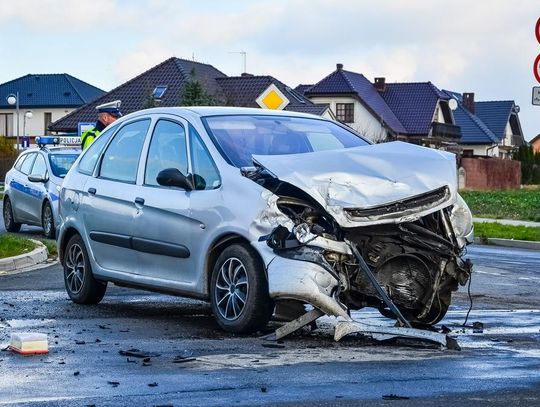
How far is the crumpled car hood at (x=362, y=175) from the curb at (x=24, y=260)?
260 inches

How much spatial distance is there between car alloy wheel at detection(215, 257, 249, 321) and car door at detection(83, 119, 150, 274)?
1252 millimetres

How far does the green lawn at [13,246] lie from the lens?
51.3 ft

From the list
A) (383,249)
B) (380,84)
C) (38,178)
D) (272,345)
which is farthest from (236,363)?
(380,84)

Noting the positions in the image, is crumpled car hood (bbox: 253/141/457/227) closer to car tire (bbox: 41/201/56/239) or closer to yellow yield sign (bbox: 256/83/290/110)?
yellow yield sign (bbox: 256/83/290/110)

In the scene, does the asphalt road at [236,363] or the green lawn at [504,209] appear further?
the green lawn at [504,209]

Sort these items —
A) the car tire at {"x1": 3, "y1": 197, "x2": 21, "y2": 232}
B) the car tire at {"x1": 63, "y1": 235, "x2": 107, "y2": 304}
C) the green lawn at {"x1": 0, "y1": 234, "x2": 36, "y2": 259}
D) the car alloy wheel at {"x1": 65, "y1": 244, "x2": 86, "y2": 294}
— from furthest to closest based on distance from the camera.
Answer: the car tire at {"x1": 3, "y1": 197, "x2": 21, "y2": 232}, the green lawn at {"x1": 0, "y1": 234, "x2": 36, "y2": 259}, the car alloy wheel at {"x1": 65, "y1": 244, "x2": 86, "y2": 294}, the car tire at {"x1": 63, "y1": 235, "x2": 107, "y2": 304}

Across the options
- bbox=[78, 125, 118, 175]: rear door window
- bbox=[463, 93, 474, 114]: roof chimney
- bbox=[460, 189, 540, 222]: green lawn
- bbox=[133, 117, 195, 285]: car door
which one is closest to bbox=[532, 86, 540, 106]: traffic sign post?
bbox=[78, 125, 118, 175]: rear door window

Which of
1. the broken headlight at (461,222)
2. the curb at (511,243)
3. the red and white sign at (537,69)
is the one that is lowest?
the curb at (511,243)

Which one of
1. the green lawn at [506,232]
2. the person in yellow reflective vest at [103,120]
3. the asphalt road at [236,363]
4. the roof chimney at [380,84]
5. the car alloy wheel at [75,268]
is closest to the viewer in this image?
the asphalt road at [236,363]

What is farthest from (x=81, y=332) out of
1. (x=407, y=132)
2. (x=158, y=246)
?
(x=407, y=132)

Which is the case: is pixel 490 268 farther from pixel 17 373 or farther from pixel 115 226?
pixel 17 373

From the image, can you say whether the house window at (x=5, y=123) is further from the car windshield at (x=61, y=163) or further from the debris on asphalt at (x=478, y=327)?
the debris on asphalt at (x=478, y=327)

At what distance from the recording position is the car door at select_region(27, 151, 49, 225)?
2127 centimetres

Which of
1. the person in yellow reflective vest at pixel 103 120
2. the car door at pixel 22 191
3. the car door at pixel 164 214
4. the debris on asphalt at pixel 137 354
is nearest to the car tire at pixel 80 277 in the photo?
the car door at pixel 164 214
